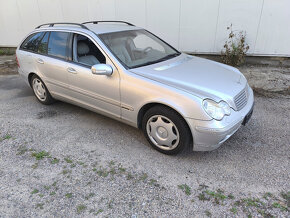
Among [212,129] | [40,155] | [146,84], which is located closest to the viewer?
[212,129]

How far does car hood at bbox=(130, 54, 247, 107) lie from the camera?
2.79m

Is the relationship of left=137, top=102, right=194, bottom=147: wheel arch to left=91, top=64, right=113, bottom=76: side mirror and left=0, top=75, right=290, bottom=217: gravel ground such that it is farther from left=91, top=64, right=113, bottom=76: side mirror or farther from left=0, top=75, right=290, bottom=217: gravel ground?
left=91, top=64, right=113, bottom=76: side mirror

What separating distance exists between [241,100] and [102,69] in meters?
1.79

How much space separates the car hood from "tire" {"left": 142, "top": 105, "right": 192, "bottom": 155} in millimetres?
350

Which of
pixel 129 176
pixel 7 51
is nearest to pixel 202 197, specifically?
pixel 129 176

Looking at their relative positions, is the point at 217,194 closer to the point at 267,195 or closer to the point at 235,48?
the point at 267,195

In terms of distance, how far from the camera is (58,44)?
3951mm

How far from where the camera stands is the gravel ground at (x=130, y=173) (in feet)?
7.75

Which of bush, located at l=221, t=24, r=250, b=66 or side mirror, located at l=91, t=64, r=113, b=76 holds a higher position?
side mirror, located at l=91, t=64, r=113, b=76

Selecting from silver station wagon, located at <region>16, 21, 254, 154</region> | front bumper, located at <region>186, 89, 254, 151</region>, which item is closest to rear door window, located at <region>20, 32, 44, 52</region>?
silver station wagon, located at <region>16, 21, 254, 154</region>

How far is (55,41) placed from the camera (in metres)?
4.02

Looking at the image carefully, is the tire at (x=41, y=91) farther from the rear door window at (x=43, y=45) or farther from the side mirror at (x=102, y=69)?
the side mirror at (x=102, y=69)

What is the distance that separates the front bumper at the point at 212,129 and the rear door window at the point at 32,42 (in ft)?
10.6

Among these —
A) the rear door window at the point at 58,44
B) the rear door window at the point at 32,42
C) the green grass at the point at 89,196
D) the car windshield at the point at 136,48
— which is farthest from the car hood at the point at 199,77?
the rear door window at the point at 32,42
